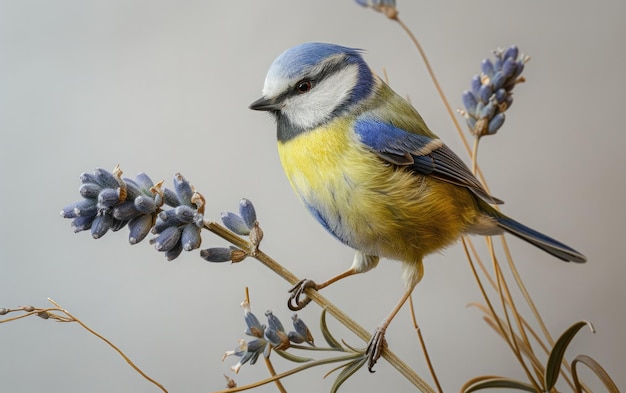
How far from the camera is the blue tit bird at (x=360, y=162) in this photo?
545 millimetres

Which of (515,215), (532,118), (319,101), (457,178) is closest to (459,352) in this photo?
(515,215)

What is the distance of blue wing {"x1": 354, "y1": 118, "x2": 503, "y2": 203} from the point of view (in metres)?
0.58

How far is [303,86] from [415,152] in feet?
0.42

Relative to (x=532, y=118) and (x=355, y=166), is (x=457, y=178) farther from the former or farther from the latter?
(x=532, y=118)

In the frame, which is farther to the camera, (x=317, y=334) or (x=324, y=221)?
(x=317, y=334)

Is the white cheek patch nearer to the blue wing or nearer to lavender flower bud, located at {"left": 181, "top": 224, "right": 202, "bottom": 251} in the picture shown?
the blue wing

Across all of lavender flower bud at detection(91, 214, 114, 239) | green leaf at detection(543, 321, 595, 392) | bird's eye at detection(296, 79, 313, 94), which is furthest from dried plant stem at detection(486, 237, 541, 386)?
lavender flower bud at detection(91, 214, 114, 239)

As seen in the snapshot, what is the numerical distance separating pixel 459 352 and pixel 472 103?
0.74 meters

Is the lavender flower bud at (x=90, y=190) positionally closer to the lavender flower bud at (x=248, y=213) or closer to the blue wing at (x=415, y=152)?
the lavender flower bud at (x=248, y=213)

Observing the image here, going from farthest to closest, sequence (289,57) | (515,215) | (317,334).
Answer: (515,215) < (317,334) < (289,57)

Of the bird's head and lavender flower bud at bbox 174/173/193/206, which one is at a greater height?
the bird's head

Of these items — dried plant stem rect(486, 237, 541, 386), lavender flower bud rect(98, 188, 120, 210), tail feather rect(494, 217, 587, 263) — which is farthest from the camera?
tail feather rect(494, 217, 587, 263)

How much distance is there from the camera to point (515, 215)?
50.7 inches

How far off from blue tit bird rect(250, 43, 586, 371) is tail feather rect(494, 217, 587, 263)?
1cm
